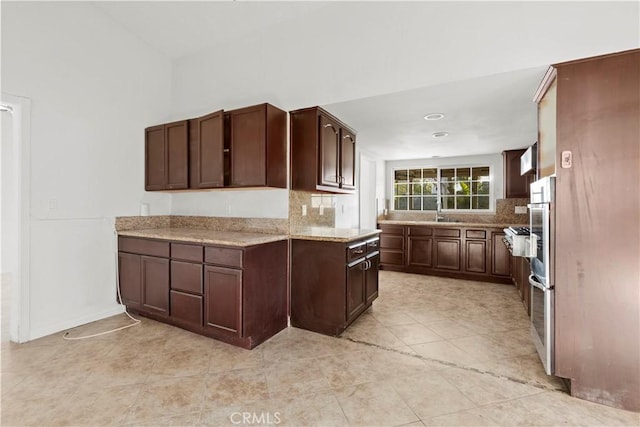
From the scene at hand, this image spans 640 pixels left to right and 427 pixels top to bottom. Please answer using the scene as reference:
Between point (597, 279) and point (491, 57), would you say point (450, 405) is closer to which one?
point (597, 279)

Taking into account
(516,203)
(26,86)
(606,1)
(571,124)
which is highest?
(606,1)

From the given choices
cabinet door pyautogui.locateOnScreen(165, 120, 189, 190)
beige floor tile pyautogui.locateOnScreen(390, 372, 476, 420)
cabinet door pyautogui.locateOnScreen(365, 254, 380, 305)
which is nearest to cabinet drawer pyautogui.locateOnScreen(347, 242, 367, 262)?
cabinet door pyautogui.locateOnScreen(365, 254, 380, 305)

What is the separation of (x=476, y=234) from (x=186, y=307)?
14.1ft

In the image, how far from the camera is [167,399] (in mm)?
1827

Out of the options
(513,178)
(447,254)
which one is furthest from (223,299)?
(513,178)

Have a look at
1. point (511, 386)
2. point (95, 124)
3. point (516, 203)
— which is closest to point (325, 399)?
point (511, 386)

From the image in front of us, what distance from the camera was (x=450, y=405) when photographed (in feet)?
5.89

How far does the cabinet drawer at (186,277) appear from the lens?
2.64 m

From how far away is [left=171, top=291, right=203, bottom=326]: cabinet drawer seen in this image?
2.65 m

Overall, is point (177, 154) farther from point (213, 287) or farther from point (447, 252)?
point (447, 252)

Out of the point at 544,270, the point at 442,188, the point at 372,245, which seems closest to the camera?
the point at 544,270

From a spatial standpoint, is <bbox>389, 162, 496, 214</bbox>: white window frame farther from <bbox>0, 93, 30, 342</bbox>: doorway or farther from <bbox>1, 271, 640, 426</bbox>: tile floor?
<bbox>0, 93, 30, 342</bbox>: doorway

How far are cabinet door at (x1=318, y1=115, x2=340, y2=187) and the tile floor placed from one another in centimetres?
152

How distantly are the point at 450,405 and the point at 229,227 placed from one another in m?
2.58
